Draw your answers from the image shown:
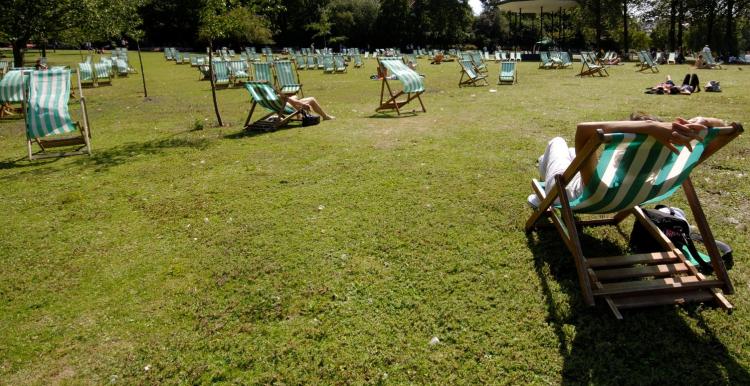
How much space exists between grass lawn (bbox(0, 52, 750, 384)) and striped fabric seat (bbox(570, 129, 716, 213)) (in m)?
0.66

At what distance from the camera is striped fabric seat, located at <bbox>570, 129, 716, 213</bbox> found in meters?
2.50

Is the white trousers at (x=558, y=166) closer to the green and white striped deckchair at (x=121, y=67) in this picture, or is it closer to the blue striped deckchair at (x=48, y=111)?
the blue striped deckchair at (x=48, y=111)

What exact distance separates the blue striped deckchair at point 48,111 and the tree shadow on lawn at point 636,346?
688cm

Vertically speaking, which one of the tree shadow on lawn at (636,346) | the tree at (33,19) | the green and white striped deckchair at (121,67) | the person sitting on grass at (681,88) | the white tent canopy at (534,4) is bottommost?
the tree shadow on lawn at (636,346)

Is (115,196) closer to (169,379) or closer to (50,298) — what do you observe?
(50,298)

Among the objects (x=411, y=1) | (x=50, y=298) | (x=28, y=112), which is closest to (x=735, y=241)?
(x=50, y=298)

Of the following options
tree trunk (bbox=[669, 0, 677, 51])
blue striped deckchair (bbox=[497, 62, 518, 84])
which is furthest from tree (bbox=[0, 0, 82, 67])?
tree trunk (bbox=[669, 0, 677, 51])

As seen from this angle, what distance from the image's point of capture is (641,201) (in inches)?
110

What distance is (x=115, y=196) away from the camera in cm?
498

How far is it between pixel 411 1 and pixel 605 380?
6394cm

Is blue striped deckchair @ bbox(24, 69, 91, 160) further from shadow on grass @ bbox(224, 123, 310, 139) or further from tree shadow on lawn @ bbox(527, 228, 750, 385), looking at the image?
tree shadow on lawn @ bbox(527, 228, 750, 385)

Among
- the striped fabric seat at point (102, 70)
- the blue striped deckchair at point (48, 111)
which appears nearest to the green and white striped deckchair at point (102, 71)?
the striped fabric seat at point (102, 70)

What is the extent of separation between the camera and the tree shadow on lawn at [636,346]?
2203 mm

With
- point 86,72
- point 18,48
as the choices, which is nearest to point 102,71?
point 86,72
